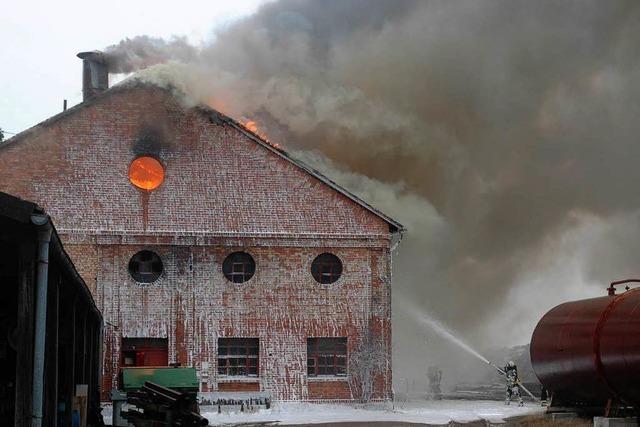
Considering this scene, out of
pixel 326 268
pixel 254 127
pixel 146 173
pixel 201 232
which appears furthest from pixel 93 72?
pixel 326 268

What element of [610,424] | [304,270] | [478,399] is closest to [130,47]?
[304,270]

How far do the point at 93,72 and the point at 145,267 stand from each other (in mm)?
7255

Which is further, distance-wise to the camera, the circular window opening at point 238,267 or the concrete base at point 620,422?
the circular window opening at point 238,267

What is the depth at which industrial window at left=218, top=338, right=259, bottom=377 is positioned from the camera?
2933cm

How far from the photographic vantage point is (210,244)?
2969 cm

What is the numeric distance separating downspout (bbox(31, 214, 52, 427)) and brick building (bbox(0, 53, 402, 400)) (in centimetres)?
1844

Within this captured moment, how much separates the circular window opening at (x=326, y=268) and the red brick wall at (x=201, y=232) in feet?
0.68

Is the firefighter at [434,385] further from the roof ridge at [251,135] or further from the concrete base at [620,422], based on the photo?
the concrete base at [620,422]

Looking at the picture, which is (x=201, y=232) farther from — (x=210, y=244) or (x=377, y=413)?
(x=377, y=413)

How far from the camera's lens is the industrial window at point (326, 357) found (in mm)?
29734

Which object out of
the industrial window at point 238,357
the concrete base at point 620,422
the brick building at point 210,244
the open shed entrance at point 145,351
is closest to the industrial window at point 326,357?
the brick building at point 210,244

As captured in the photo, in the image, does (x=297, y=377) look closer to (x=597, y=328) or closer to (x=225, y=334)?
(x=225, y=334)

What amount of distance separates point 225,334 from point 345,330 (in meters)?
3.60

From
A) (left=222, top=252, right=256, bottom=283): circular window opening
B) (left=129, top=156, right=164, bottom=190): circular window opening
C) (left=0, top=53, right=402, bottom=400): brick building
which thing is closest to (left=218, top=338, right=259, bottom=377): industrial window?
(left=0, top=53, right=402, bottom=400): brick building
